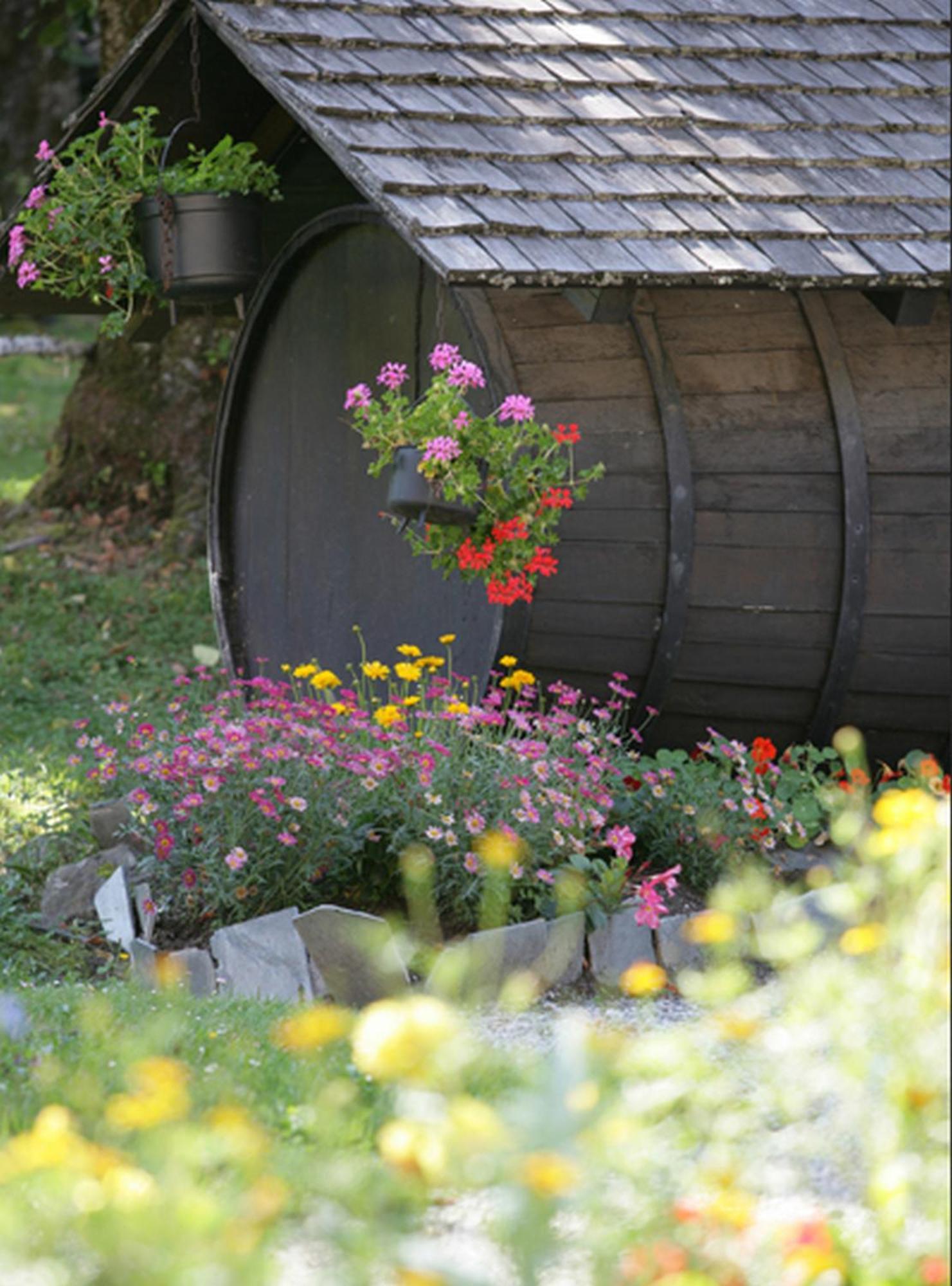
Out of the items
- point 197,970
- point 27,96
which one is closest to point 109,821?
point 197,970

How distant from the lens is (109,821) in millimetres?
5352

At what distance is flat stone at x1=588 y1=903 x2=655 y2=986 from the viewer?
451 cm

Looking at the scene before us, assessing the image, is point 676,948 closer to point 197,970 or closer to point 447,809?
point 447,809

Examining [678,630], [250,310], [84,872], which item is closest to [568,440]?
[678,630]

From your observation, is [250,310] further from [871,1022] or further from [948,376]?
[871,1022]

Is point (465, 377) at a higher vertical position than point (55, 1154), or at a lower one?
higher

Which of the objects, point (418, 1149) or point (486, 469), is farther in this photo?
point (486, 469)

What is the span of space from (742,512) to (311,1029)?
3.03 m

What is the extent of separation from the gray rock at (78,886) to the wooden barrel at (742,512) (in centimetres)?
116

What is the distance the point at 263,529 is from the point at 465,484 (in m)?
2.23

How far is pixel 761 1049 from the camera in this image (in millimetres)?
3371

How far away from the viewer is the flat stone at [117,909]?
15.6 feet

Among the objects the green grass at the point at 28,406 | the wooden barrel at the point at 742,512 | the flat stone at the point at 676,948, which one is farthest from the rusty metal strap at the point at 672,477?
the green grass at the point at 28,406

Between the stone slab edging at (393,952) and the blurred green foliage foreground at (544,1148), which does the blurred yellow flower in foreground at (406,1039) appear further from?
the stone slab edging at (393,952)
